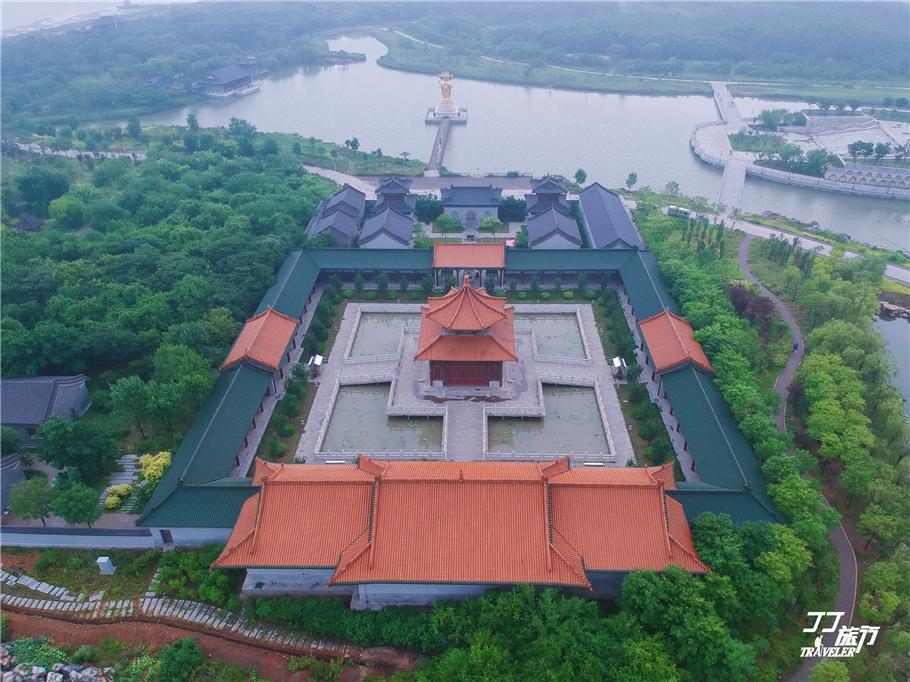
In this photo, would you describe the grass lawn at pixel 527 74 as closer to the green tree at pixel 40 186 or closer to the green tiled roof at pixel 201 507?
the green tree at pixel 40 186

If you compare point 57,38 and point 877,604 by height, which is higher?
point 57,38

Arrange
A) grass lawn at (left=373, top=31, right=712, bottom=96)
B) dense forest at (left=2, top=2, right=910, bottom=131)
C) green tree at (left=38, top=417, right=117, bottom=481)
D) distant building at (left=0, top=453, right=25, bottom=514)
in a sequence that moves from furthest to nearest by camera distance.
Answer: grass lawn at (left=373, top=31, right=712, bottom=96)
dense forest at (left=2, top=2, right=910, bottom=131)
distant building at (left=0, top=453, right=25, bottom=514)
green tree at (left=38, top=417, right=117, bottom=481)

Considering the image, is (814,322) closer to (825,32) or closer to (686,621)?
(686,621)

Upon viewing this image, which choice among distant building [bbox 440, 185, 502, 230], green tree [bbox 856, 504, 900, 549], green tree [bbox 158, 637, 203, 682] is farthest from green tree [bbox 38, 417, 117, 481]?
distant building [bbox 440, 185, 502, 230]

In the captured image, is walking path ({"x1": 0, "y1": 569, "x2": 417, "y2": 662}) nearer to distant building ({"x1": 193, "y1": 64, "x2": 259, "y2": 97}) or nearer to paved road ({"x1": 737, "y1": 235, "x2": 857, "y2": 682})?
paved road ({"x1": 737, "y1": 235, "x2": 857, "y2": 682})

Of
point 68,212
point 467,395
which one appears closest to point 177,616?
point 467,395

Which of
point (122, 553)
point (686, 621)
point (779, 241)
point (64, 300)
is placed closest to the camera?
point (686, 621)

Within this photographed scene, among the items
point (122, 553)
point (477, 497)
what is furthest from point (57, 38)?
point (477, 497)
